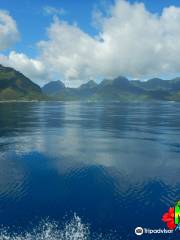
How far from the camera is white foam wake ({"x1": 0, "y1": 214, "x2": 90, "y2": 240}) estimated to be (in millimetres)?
42031

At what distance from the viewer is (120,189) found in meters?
60.4

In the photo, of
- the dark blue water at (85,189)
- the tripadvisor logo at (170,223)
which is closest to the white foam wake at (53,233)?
the dark blue water at (85,189)

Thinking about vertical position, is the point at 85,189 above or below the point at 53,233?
above

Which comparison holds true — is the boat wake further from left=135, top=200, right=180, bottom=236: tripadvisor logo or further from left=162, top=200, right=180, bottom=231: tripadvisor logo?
left=162, top=200, right=180, bottom=231: tripadvisor logo

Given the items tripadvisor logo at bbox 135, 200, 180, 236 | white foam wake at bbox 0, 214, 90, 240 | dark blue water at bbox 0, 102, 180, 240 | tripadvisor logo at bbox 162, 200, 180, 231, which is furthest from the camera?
dark blue water at bbox 0, 102, 180, 240

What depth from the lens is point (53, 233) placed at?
43312mm

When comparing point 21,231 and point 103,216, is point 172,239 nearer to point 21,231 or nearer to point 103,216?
point 103,216

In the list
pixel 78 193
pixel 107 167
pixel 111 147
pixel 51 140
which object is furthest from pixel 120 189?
pixel 51 140

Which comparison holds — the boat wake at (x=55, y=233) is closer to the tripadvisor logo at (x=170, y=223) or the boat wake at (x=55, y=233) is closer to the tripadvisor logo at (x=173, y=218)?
the tripadvisor logo at (x=170, y=223)

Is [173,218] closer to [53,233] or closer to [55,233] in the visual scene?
[55,233]

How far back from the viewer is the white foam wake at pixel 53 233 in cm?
4203

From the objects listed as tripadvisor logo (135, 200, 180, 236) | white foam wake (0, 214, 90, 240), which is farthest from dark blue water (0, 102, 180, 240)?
tripadvisor logo (135, 200, 180, 236)

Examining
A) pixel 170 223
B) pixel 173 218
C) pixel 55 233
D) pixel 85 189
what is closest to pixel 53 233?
pixel 55 233

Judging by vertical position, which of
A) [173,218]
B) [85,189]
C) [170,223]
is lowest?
[173,218]
